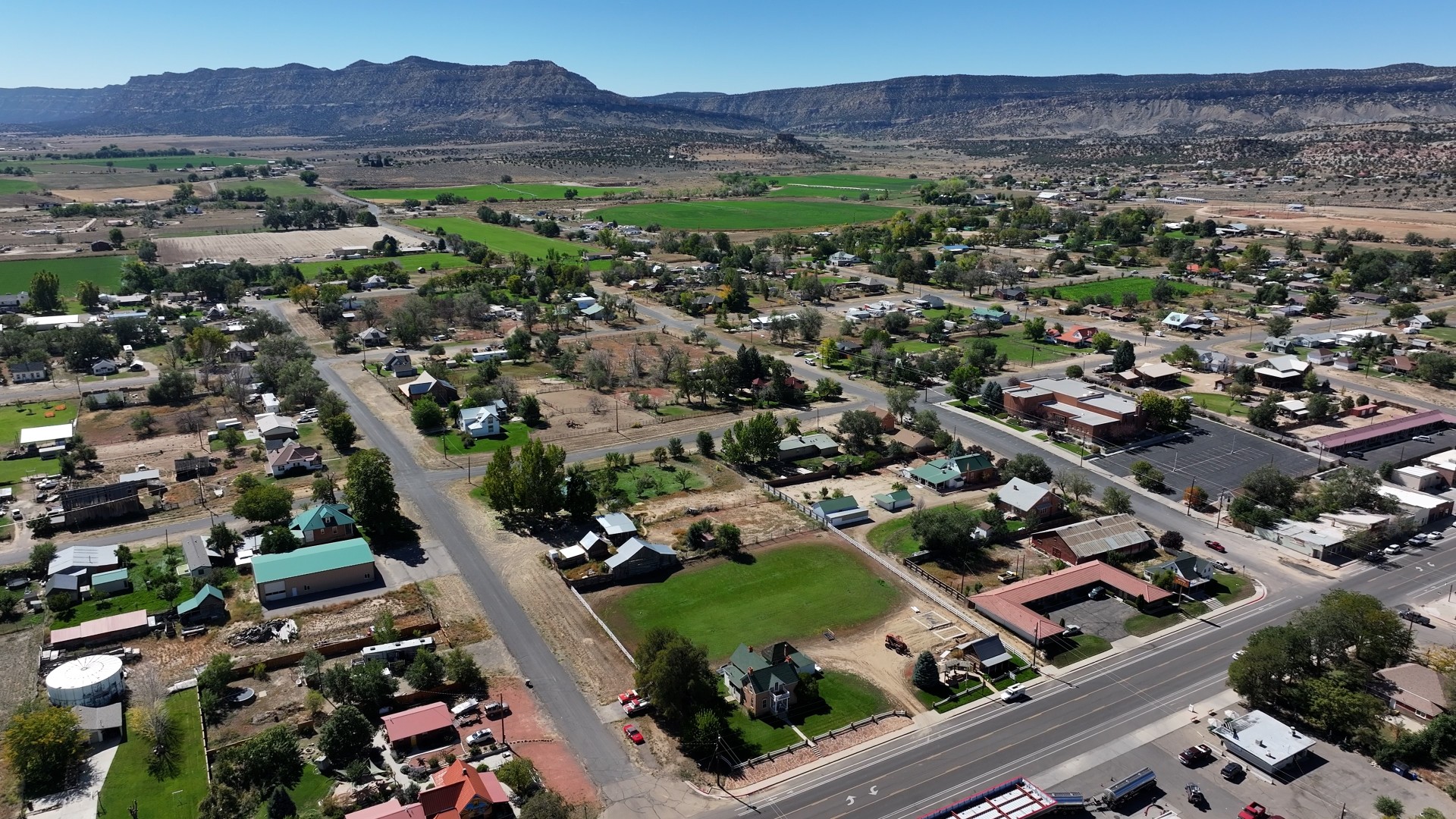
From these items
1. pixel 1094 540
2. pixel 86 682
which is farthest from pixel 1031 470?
pixel 86 682

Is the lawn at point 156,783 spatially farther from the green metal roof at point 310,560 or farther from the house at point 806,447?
the house at point 806,447

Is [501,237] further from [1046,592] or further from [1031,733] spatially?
[1031,733]

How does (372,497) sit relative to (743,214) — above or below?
below

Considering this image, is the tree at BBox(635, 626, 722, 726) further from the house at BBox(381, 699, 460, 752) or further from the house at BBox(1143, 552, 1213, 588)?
the house at BBox(1143, 552, 1213, 588)

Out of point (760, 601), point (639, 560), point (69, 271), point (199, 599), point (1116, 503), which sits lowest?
point (760, 601)


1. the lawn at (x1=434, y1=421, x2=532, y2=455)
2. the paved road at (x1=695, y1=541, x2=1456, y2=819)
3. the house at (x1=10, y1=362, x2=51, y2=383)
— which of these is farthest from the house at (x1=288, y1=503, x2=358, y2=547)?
the house at (x1=10, y1=362, x2=51, y2=383)

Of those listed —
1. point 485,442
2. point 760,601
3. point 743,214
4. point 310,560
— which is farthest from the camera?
point 743,214
